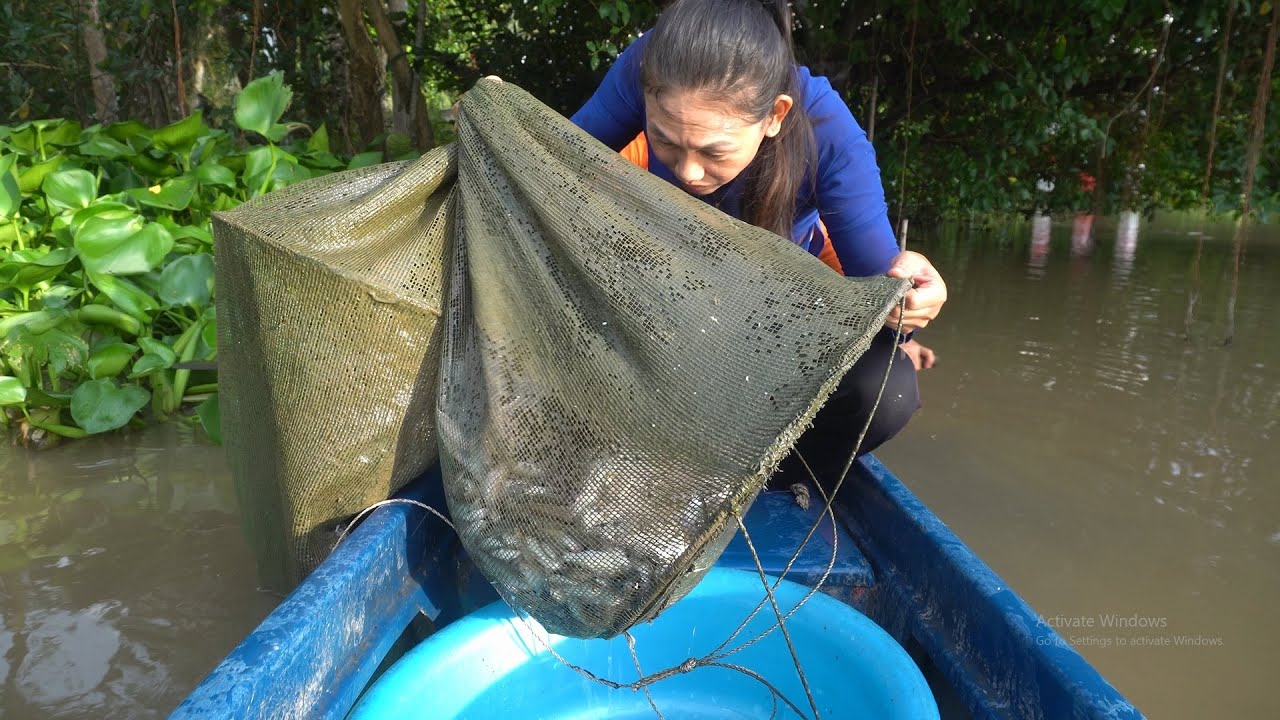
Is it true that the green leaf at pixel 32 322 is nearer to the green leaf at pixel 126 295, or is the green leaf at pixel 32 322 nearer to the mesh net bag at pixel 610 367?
the green leaf at pixel 126 295

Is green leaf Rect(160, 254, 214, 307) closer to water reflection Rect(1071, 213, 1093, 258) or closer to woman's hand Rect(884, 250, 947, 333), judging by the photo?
woman's hand Rect(884, 250, 947, 333)

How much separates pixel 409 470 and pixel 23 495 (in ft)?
5.35

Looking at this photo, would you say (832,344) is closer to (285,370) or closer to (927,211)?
(285,370)

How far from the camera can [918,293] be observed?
1.21 meters

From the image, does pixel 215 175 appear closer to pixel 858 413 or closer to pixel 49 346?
pixel 49 346

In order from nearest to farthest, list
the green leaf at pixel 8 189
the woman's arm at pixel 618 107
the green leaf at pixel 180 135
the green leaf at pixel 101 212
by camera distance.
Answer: the woman's arm at pixel 618 107, the green leaf at pixel 101 212, the green leaf at pixel 8 189, the green leaf at pixel 180 135

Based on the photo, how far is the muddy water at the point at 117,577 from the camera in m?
1.52

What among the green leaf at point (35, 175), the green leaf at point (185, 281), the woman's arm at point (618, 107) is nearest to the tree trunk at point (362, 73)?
the green leaf at point (35, 175)

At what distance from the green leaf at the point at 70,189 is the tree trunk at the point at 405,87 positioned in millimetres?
2060

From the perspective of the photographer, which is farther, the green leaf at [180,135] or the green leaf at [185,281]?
the green leaf at [180,135]

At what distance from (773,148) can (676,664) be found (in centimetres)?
91

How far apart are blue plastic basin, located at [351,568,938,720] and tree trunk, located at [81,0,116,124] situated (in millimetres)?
6265

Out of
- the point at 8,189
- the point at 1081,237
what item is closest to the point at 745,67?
the point at 8,189

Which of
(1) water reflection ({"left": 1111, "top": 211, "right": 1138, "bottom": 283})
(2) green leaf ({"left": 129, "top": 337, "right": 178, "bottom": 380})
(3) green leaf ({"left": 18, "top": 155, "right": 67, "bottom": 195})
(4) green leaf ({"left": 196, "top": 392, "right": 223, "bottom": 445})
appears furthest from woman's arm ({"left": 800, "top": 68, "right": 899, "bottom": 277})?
(1) water reflection ({"left": 1111, "top": 211, "right": 1138, "bottom": 283})
